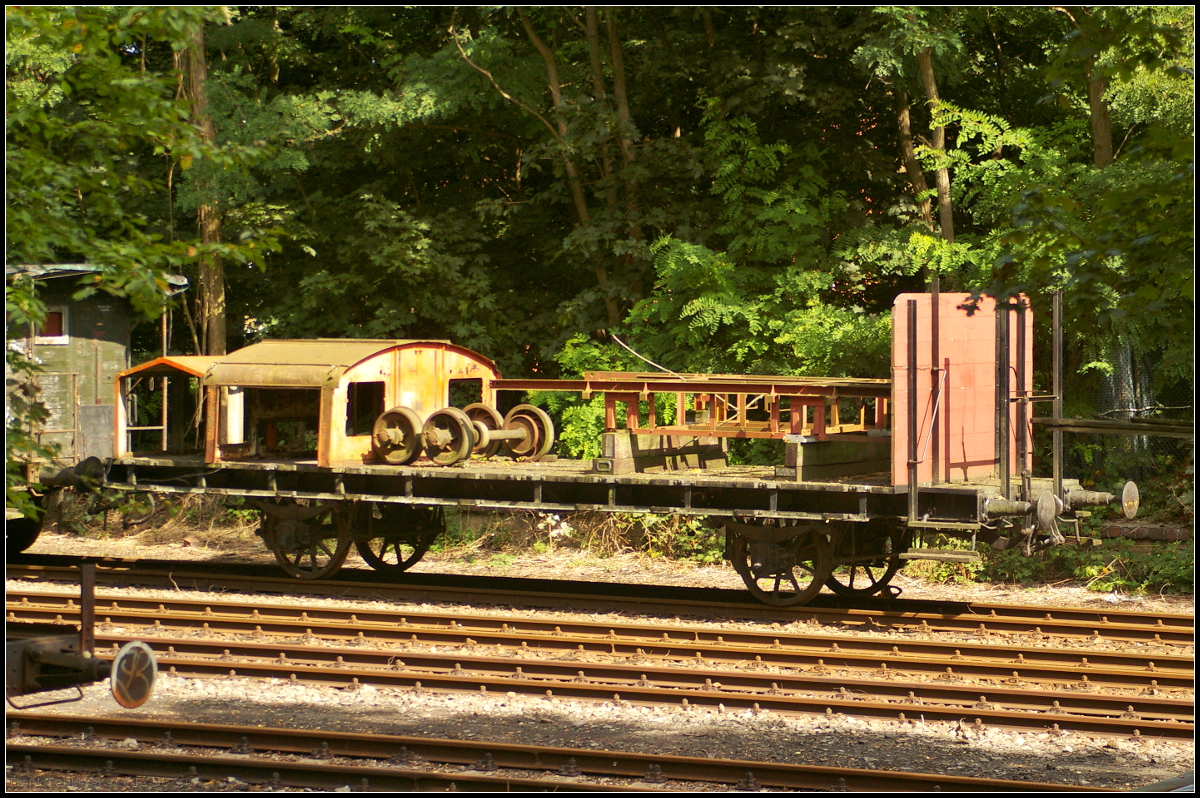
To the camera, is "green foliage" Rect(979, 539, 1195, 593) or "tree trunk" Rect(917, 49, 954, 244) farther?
"tree trunk" Rect(917, 49, 954, 244)

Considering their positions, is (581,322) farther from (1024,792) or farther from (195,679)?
(1024,792)

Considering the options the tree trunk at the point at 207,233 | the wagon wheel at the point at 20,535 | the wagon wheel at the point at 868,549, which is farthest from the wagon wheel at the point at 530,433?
the tree trunk at the point at 207,233

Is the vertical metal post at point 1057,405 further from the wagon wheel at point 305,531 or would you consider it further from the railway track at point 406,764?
the wagon wheel at point 305,531

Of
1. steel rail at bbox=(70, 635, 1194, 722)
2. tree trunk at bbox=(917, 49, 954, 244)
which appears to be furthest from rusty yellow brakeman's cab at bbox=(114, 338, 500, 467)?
tree trunk at bbox=(917, 49, 954, 244)

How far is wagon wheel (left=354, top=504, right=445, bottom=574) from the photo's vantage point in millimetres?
14568

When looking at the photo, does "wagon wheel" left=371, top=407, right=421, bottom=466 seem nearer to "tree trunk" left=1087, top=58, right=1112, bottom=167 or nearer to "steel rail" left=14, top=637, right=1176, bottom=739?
"steel rail" left=14, top=637, right=1176, bottom=739

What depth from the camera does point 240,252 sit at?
7363 millimetres

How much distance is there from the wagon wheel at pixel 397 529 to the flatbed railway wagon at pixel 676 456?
29 mm

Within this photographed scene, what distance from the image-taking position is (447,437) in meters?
13.9

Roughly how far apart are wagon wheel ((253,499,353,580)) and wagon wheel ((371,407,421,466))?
85 centimetres

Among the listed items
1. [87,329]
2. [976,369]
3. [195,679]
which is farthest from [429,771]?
[87,329]

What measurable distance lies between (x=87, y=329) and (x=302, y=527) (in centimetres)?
745

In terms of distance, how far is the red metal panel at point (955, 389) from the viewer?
11547 millimetres

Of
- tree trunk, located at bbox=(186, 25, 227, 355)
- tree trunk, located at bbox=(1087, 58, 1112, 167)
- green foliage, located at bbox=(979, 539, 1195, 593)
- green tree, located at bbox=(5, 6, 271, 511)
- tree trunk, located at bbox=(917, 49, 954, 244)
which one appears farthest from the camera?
tree trunk, located at bbox=(186, 25, 227, 355)
